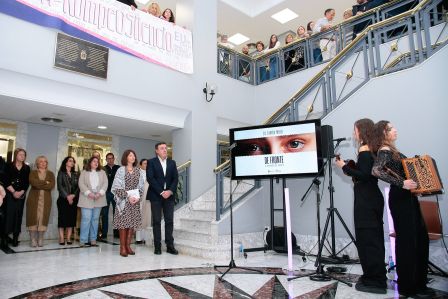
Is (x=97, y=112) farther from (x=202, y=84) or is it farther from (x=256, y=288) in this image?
(x=256, y=288)

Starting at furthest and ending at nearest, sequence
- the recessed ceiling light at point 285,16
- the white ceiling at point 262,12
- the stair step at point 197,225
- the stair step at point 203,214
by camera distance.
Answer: the recessed ceiling light at point 285,16
the white ceiling at point 262,12
the stair step at point 203,214
the stair step at point 197,225

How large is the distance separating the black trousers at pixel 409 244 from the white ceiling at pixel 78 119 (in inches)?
190

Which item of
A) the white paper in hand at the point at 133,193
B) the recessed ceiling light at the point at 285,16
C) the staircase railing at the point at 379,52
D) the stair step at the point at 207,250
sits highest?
the recessed ceiling light at the point at 285,16

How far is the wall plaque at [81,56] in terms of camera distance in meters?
5.00

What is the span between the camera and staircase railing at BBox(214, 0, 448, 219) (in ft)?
13.1

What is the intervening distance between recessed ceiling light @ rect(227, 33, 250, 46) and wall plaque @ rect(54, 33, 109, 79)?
634 cm

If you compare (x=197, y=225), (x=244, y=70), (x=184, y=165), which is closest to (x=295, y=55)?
(x=244, y=70)

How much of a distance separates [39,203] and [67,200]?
42cm

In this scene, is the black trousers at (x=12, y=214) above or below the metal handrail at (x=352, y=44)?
below

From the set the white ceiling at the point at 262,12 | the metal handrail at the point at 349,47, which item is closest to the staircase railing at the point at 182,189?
the metal handrail at the point at 349,47

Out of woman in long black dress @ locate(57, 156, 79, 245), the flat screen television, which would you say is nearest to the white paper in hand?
the flat screen television

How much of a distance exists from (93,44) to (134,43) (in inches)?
28.9

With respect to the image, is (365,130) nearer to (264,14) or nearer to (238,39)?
(264,14)

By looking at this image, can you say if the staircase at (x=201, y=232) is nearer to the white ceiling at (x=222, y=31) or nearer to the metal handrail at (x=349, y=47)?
the metal handrail at (x=349, y=47)
